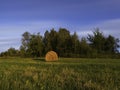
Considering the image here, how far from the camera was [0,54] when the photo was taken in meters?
78.2

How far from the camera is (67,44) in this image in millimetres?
67188

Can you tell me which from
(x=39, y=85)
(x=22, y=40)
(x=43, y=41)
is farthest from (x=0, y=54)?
(x=39, y=85)

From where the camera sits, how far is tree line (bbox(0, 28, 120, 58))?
6519 cm

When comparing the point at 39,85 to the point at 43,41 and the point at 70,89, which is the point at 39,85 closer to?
the point at 70,89

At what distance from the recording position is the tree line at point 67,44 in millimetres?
65188

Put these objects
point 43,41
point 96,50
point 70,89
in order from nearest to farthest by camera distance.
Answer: point 70,89
point 96,50
point 43,41

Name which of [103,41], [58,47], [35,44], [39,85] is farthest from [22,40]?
→ [39,85]

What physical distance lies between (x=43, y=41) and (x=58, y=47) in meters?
6.61

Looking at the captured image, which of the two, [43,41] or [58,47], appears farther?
[43,41]

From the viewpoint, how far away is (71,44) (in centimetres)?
6669

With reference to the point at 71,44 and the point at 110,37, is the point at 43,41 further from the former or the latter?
the point at 110,37

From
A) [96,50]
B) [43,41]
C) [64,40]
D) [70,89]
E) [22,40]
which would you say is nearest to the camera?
[70,89]

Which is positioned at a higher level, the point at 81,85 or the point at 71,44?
the point at 71,44

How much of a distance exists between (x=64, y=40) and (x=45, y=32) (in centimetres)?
727
